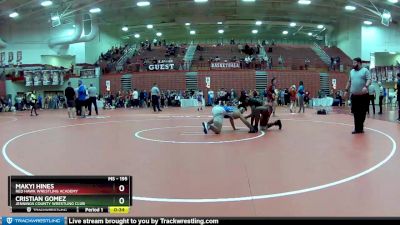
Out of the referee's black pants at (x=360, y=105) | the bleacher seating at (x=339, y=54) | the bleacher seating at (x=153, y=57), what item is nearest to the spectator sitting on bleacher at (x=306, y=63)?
the bleacher seating at (x=339, y=54)

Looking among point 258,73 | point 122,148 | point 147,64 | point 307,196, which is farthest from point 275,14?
point 307,196

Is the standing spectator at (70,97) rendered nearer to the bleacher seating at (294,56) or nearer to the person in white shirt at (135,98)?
the person in white shirt at (135,98)

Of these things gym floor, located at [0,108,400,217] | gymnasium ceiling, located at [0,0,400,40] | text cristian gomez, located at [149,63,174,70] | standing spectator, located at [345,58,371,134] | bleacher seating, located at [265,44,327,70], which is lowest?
gym floor, located at [0,108,400,217]

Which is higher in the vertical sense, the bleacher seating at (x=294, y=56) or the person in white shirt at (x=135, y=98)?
the bleacher seating at (x=294, y=56)

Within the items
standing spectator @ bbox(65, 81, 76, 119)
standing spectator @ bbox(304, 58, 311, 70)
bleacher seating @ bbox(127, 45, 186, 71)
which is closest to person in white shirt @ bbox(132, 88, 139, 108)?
bleacher seating @ bbox(127, 45, 186, 71)

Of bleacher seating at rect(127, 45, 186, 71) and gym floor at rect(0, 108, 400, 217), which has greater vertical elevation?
bleacher seating at rect(127, 45, 186, 71)

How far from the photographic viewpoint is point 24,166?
578 centimetres

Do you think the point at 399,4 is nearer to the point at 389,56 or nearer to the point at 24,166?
the point at 389,56

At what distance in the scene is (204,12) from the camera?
4112 cm

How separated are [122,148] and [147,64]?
1198 inches

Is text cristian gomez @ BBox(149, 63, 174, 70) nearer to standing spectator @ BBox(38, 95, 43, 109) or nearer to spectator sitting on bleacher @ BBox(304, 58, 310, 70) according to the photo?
standing spectator @ BBox(38, 95, 43, 109)

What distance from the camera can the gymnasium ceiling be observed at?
34562 millimetres

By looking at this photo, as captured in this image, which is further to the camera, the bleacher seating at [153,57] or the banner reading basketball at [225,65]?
the bleacher seating at [153,57]

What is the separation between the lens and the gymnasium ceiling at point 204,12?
34562 mm
